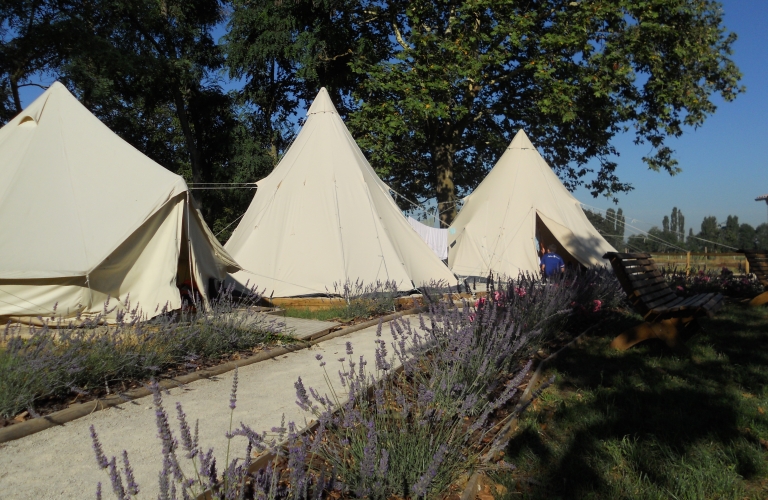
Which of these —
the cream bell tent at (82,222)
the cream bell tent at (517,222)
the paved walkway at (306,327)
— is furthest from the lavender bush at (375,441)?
the cream bell tent at (517,222)

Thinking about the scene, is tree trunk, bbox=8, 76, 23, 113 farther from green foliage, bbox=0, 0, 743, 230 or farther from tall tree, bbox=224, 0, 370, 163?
tall tree, bbox=224, 0, 370, 163

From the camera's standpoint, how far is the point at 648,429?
386cm

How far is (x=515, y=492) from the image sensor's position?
302 centimetres

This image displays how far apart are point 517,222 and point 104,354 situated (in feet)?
37.6

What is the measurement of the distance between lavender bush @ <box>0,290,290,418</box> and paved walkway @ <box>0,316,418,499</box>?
0.88ft

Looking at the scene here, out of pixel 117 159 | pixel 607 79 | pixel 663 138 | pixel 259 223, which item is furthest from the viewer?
pixel 663 138

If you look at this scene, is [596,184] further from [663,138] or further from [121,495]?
[121,495]

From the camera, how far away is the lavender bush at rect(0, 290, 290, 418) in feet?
12.5

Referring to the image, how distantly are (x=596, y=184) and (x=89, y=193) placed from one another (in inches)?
753

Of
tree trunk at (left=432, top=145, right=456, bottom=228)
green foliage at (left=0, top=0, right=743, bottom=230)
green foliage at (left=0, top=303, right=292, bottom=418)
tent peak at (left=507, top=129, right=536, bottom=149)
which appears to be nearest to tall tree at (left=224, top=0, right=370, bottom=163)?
green foliage at (left=0, top=0, right=743, bottom=230)

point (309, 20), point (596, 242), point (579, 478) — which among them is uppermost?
point (309, 20)

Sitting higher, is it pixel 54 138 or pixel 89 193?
pixel 54 138

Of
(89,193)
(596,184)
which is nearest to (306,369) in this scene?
(89,193)

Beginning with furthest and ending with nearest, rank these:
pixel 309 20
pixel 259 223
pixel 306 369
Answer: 1. pixel 309 20
2. pixel 259 223
3. pixel 306 369
